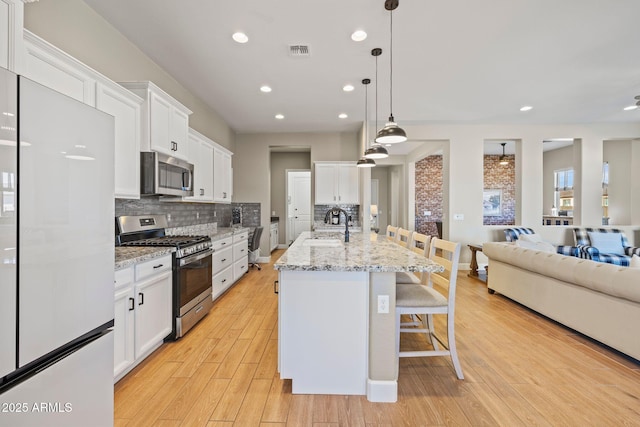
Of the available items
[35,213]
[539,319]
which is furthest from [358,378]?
[539,319]

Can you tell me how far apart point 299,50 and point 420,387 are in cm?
316

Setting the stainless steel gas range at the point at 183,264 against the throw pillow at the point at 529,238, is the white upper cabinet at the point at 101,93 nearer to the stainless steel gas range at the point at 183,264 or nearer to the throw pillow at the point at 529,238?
the stainless steel gas range at the point at 183,264

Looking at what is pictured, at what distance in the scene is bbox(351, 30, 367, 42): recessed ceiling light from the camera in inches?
101

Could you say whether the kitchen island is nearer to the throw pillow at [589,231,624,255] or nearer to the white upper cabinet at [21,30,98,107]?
the white upper cabinet at [21,30,98,107]

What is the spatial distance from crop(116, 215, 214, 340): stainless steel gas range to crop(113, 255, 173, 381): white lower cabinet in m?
0.08

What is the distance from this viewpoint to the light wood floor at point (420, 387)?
5.26 feet

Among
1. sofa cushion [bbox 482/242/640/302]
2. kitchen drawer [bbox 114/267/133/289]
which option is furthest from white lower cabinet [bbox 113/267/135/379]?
sofa cushion [bbox 482/242/640/302]

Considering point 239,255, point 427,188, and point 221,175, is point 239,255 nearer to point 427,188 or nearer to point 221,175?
point 221,175

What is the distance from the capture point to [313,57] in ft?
9.91

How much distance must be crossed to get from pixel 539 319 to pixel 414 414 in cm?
233

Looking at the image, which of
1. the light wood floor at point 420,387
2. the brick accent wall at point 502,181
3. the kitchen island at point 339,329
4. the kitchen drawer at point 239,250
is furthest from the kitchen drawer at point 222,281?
the brick accent wall at point 502,181

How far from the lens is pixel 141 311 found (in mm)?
2057

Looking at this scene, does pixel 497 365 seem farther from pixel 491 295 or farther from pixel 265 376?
pixel 491 295

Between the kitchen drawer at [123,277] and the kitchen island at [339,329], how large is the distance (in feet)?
3.41
